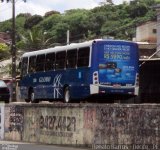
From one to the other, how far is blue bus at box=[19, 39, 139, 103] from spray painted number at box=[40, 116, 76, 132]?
9.73 feet

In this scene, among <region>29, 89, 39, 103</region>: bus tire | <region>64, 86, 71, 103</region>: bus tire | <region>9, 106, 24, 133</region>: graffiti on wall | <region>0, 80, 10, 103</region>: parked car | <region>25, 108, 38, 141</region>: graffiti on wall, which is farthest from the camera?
<region>0, 80, 10, 103</region>: parked car

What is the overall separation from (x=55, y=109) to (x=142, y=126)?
5.53m

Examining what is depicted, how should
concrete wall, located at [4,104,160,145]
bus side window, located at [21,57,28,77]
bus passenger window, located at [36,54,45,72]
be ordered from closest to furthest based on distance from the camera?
concrete wall, located at [4,104,160,145] < bus passenger window, located at [36,54,45,72] < bus side window, located at [21,57,28,77]

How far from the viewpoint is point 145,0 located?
332ft

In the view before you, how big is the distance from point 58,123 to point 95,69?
3.79 metres

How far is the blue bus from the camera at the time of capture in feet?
81.7

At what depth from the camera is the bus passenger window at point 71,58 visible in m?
26.2

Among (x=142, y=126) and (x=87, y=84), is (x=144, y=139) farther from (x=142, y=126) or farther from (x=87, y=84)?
(x=87, y=84)

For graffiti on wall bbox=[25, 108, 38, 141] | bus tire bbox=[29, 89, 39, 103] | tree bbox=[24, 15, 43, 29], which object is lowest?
graffiti on wall bbox=[25, 108, 38, 141]

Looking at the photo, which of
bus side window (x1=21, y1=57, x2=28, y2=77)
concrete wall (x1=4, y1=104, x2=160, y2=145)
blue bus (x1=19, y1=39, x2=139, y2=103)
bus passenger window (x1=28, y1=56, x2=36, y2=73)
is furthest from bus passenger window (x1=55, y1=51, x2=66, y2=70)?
bus side window (x1=21, y1=57, x2=28, y2=77)

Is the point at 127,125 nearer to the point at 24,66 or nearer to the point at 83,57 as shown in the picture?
the point at 83,57

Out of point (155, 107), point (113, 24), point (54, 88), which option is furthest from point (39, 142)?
point (113, 24)

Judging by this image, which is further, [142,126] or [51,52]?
[51,52]

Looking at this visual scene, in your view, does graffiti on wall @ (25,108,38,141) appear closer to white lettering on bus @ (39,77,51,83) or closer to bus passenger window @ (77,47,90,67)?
bus passenger window @ (77,47,90,67)
